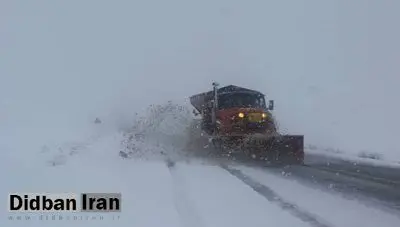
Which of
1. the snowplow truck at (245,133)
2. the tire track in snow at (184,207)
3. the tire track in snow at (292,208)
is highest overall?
the snowplow truck at (245,133)

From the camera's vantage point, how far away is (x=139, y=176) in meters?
4.30

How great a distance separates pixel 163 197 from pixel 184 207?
172 mm

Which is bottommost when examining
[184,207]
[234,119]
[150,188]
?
[184,207]

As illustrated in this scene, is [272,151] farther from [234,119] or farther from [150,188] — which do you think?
[150,188]

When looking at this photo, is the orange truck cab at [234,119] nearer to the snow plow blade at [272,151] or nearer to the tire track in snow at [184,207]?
the snow plow blade at [272,151]

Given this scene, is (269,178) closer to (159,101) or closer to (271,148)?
(271,148)

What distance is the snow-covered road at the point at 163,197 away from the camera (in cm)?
355

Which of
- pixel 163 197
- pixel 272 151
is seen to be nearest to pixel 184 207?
pixel 163 197

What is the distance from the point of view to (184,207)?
405 centimetres

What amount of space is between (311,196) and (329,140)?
80 cm

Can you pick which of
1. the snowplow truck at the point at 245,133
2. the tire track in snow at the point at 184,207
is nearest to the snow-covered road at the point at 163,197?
the tire track in snow at the point at 184,207

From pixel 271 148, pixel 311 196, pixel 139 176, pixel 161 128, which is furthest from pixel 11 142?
pixel 271 148

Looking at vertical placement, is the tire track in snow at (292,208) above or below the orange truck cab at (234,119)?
below

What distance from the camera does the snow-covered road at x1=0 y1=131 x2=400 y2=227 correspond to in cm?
355
